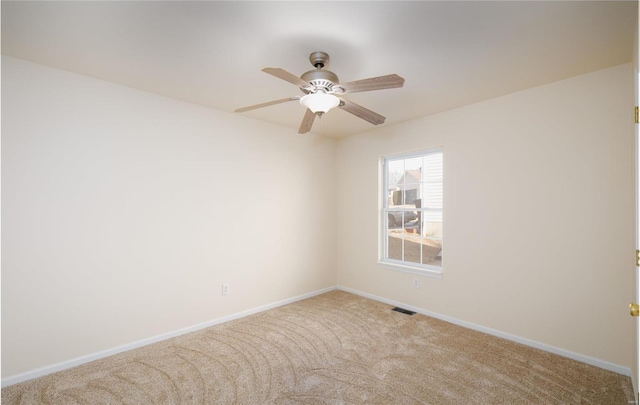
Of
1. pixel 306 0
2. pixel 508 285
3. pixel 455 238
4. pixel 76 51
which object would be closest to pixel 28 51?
pixel 76 51

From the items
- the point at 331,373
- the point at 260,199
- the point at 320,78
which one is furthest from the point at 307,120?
the point at 331,373

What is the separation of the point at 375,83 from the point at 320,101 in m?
0.39

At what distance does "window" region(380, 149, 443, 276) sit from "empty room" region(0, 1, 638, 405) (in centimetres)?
5

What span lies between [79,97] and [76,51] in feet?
1.73

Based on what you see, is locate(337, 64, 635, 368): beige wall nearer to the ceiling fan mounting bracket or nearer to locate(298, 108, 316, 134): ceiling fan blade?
locate(298, 108, 316, 134): ceiling fan blade

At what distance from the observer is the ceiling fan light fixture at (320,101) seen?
79.7 inches

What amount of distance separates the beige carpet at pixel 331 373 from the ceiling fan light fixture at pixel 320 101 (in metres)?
2.04

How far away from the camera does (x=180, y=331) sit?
3195 millimetres

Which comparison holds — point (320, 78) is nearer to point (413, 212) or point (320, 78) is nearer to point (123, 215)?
point (123, 215)

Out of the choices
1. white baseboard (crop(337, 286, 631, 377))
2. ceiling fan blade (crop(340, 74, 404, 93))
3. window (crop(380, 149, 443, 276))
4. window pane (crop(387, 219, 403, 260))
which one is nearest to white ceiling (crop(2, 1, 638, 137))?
ceiling fan blade (crop(340, 74, 404, 93))

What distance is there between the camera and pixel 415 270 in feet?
12.6

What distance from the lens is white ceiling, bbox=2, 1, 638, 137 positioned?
1.75 metres

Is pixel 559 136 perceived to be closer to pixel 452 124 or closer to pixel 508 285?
pixel 452 124

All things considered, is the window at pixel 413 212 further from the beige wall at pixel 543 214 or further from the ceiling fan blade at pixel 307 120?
the ceiling fan blade at pixel 307 120
